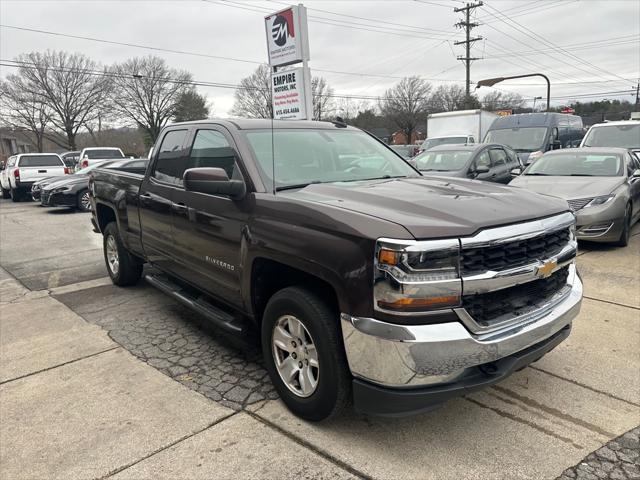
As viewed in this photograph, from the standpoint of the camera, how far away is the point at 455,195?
9.62 ft

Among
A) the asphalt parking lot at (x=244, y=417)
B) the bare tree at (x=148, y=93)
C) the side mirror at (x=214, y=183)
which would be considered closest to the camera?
the asphalt parking lot at (x=244, y=417)

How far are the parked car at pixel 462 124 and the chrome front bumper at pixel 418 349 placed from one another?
18737 millimetres

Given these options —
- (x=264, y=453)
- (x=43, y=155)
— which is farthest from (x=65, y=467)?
(x=43, y=155)

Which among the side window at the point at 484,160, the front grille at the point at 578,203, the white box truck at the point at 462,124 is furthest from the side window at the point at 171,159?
the white box truck at the point at 462,124

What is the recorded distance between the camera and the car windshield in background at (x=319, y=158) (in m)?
Answer: 3.40

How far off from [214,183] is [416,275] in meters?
1.55

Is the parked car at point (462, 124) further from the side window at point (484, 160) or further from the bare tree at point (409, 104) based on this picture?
the bare tree at point (409, 104)

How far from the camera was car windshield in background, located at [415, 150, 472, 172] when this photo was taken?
9979mm

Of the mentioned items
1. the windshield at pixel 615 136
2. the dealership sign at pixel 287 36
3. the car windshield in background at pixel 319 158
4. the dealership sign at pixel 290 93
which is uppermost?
the dealership sign at pixel 287 36

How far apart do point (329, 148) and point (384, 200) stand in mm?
1199

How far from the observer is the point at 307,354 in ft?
9.22

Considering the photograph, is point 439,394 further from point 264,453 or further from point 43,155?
point 43,155

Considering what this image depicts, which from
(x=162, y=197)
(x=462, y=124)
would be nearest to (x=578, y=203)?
(x=162, y=197)

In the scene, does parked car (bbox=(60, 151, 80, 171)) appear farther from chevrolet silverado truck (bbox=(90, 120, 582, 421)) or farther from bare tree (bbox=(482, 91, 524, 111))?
bare tree (bbox=(482, 91, 524, 111))
